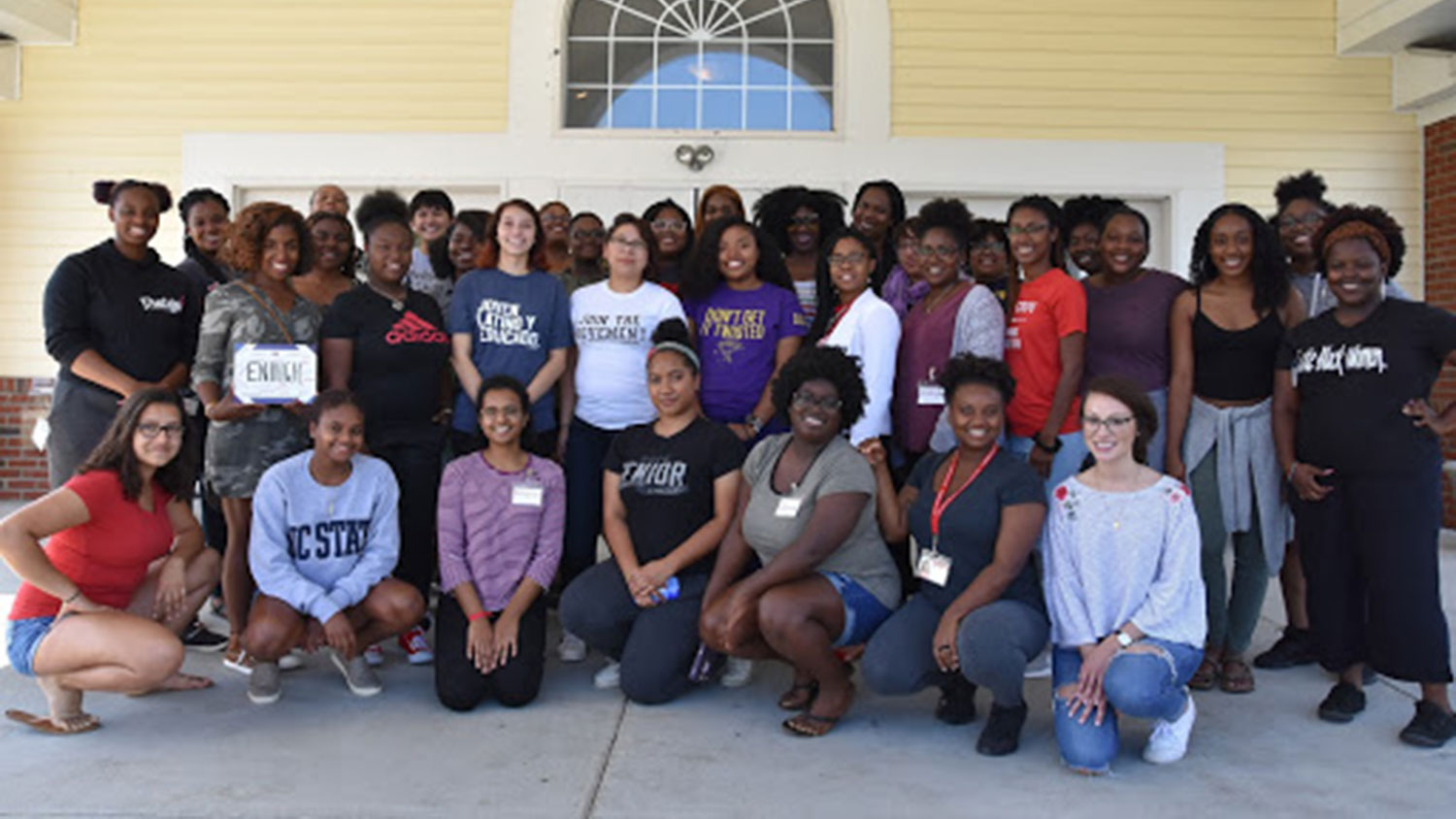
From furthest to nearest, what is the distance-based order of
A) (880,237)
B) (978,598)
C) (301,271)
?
(880,237), (301,271), (978,598)

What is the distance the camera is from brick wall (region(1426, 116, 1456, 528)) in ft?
24.8

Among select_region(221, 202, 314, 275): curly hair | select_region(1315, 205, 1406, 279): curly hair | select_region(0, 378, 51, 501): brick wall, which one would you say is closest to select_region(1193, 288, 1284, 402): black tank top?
select_region(1315, 205, 1406, 279): curly hair

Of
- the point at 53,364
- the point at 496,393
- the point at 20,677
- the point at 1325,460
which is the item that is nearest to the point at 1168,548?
the point at 1325,460

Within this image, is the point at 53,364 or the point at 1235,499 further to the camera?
the point at 53,364

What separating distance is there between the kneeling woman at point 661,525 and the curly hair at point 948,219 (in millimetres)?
1096

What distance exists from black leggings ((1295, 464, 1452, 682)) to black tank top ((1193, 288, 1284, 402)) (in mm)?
487

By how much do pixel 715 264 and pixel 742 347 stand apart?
38 centimetres

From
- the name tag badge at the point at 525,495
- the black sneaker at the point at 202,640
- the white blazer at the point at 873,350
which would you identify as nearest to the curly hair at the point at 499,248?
the name tag badge at the point at 525,495

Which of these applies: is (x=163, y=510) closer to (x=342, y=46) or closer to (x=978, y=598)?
(x=978, y=598)

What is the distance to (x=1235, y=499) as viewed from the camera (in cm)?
421

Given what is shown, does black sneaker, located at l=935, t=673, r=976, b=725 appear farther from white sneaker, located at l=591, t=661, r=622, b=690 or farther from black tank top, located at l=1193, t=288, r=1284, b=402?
black tank top, located at l=1193, t=288, r=1284, b=402

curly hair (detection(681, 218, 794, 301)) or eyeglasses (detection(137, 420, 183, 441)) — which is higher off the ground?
curly hair (detection(681, 218, 794, 301))

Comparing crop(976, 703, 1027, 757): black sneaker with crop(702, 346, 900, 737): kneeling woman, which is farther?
crop(702, 346, 900, 737): kneeling woman

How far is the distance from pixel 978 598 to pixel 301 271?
9.65ft
